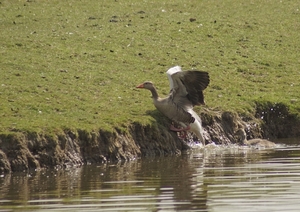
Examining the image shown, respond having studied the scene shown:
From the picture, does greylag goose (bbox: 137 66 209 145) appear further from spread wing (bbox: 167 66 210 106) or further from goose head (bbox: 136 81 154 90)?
goose head (bbox: 136 81 154 90)

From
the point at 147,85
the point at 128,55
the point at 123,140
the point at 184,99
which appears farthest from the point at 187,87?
the point at 128,55

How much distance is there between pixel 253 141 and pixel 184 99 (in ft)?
6.11

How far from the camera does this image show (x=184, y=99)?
20.3m

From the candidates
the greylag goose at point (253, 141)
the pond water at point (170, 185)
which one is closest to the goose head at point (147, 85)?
the greylag goose at point (253, 141)

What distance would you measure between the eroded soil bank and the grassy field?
270mm

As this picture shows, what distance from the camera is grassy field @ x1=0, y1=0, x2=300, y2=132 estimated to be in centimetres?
1970

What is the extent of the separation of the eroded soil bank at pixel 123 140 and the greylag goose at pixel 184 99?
0.40 metres

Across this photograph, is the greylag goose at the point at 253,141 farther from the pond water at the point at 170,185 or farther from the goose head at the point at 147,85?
the goose head at the point at 147,85

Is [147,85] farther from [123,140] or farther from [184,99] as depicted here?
[123,140]

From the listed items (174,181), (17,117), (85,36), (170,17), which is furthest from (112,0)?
(174,181)

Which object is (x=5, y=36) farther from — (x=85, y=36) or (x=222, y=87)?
(x=222, y=87)

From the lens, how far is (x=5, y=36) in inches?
1032

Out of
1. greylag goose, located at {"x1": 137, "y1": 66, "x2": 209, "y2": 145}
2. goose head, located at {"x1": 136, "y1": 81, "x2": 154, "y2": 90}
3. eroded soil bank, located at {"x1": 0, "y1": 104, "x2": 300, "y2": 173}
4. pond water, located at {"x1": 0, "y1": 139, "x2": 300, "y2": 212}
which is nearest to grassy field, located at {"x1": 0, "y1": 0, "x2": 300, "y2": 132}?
eroded soil bank, located at {"x1": 0, "y1": 104, "x2": 300, "y2": 173}

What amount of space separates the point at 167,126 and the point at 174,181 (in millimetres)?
5045
